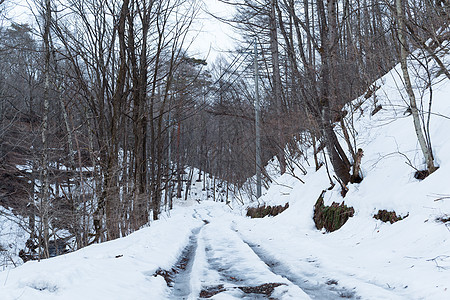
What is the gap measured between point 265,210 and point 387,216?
27.0ft

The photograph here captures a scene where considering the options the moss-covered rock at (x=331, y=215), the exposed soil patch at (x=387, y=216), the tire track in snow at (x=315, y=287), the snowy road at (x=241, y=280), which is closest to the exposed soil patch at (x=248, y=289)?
the snowy road at (x=241, y=280)

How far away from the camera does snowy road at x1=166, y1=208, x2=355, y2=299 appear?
363 cm

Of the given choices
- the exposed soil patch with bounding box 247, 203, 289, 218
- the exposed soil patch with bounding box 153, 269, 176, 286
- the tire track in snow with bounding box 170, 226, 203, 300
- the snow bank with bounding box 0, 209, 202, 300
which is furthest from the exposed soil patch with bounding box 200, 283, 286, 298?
the exposed soil patch with bounding box 247, 203, 289, 218

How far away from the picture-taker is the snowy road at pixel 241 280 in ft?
11.9

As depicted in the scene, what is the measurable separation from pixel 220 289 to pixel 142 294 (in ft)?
2.81

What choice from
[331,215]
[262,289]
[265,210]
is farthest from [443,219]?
[265,210]

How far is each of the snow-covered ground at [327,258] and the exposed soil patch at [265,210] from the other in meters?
3.28

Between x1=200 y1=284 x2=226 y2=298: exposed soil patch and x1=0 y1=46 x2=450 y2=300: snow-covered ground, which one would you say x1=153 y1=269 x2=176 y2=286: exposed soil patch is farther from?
x1=200 y1=284 x2=226 y2=298: exposed soil patch

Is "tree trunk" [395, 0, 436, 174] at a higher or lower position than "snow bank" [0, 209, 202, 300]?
higher

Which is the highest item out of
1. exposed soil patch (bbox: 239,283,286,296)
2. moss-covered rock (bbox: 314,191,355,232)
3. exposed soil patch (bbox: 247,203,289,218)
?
moss-covered rock (bbox: 314,191,355,232)

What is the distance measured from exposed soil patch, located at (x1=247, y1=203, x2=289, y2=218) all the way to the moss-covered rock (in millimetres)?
2923

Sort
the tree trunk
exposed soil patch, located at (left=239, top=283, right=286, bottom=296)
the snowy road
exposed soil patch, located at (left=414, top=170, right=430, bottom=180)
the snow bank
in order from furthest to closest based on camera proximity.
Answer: exposed soil patch, located at (left=414, top=170, right=430, bottom=180) < the tree trunk < exposed soil patch, located at (left=239, top=283, right=286, bottom=296) < the snowy road < the snow bank

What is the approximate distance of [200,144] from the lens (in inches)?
1636

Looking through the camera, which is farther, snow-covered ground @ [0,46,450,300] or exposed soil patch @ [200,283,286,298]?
exposed soil patch @ [200,283,286,298]
